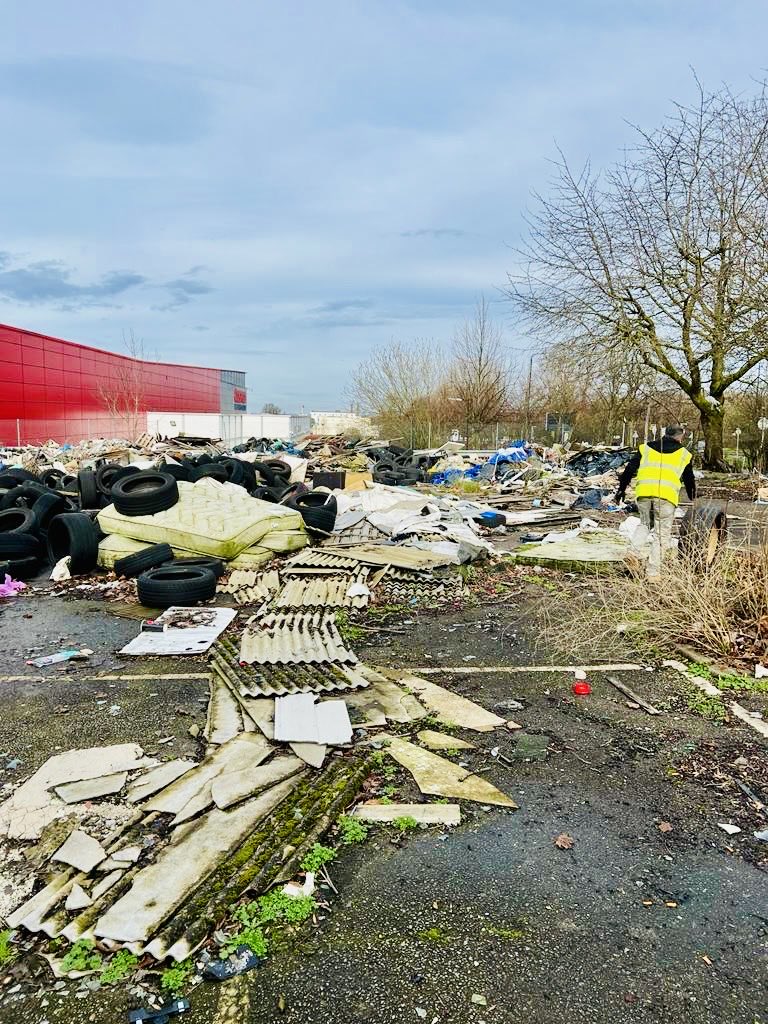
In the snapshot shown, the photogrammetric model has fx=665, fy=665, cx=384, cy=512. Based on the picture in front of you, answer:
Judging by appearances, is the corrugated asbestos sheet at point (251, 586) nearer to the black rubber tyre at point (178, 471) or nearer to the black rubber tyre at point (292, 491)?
the black rubber tyre at point (292, 491)

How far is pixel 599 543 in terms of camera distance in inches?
392

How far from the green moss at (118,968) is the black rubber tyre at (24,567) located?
7.14m

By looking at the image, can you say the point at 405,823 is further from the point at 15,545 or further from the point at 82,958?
the point at 15,545

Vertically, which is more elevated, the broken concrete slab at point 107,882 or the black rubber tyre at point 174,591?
the black rubber tyre at point 174,591

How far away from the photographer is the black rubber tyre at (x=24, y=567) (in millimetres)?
8445

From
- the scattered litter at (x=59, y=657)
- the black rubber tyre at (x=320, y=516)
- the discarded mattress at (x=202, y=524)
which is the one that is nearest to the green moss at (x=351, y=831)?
the scattered litter at (x=59, y=657)

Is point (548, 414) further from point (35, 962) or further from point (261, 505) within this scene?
point (35, 962)

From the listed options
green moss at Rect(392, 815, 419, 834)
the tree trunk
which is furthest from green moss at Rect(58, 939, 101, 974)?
the tree trunk

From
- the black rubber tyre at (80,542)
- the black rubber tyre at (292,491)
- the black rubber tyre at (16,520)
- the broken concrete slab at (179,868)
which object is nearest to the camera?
the broken concrete slab at (179,868)

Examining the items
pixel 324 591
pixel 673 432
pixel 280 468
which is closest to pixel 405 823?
pixel 324 591

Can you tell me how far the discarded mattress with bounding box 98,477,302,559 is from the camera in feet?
28.4

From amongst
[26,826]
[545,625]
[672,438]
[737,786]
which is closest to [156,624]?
[26,826]

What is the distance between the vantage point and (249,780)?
3500mm

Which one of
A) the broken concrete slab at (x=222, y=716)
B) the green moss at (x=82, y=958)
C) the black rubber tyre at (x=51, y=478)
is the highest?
the black rubber tyre at (x=51, y=478)
